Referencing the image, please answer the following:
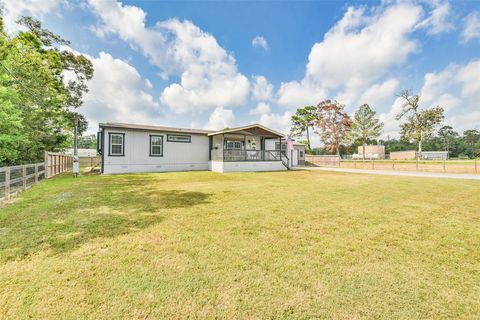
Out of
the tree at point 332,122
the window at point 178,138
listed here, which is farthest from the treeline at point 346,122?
the window at point 178,138

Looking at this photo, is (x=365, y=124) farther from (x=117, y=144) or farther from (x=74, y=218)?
(x=74, y=218)

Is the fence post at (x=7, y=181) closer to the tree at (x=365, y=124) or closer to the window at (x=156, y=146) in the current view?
the window at (x=156, y=146)


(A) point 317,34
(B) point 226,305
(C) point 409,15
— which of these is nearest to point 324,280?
(B) point 226,305

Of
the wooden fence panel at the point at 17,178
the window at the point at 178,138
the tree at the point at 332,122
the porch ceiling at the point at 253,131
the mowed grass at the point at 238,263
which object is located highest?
the tree at the point at 332,122

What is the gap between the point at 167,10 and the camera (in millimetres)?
11930

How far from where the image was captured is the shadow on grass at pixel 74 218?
3.09 m

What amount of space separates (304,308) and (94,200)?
628 centimetres

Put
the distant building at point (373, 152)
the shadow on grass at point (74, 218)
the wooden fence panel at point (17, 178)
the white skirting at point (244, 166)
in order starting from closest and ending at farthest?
1. the shadow on grass at point (74, 218)
2. the wooden fence panel at point (17, 178)
3. the white skirting at point (244, 166)
4. the distant building at point (373, 152)

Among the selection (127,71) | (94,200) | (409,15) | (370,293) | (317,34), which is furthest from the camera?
(127,71)

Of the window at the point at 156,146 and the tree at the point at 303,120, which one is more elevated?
the tree at the point at 303,120

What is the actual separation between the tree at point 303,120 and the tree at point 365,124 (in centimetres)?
1278

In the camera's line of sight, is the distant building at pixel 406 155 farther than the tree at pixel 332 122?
Yes

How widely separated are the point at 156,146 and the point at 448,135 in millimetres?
106245

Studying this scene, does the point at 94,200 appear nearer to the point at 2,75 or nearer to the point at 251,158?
the point at 2,75
